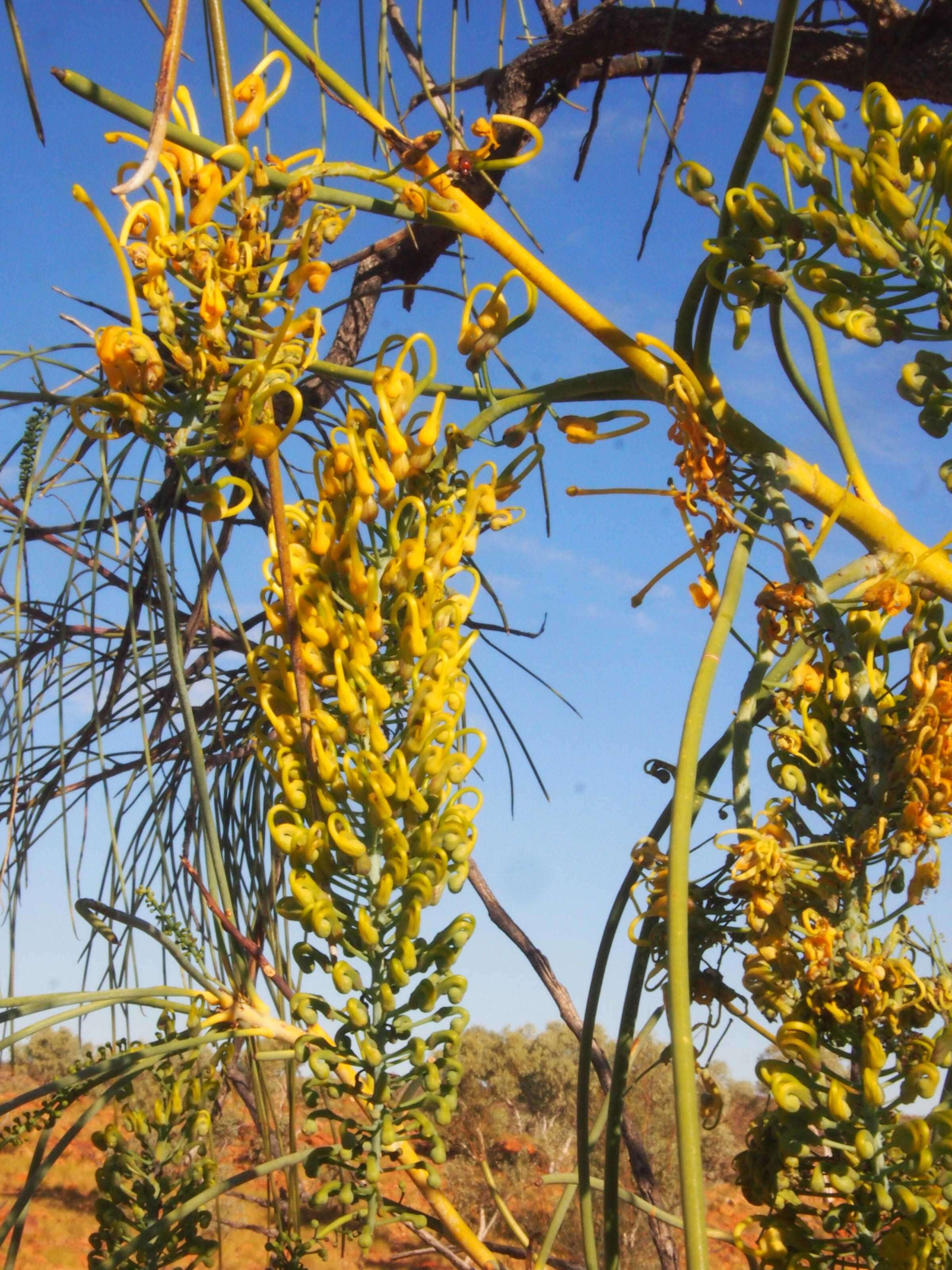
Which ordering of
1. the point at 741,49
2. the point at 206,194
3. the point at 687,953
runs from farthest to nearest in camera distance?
the point at 741,49
the point at 206,194
the point at 687,953

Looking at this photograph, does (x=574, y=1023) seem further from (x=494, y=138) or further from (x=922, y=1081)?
(x=494, y=138)

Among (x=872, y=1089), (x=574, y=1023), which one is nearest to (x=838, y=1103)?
(x=872, y=1089)

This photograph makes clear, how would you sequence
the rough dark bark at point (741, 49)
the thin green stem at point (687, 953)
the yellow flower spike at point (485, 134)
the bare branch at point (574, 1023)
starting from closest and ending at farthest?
the thin green stem at point (687, 953)
the yellow flower spike at point (485, 134)
the rough dark bark at point (741, 49)
the bare branch at point (574, 1023)

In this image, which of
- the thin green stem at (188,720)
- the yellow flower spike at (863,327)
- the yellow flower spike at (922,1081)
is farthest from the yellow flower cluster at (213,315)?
the yellow flower spike at (922,1081)

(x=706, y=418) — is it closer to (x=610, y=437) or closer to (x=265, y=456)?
(x=610, y=437)

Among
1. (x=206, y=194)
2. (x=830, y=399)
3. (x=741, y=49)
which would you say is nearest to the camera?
(x=206, y=194)

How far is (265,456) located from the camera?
17.9 inches

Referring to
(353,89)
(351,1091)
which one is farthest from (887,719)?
(353,89)

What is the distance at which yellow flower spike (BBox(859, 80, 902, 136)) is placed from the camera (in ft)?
1.51

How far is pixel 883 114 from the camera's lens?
0.47 metres

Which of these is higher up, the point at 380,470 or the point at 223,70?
the point at 223,70

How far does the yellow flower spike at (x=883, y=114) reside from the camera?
18.1 inches

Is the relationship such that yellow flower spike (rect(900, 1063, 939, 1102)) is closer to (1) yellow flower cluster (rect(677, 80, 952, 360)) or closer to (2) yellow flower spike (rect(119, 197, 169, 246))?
(1) yellow flower cluster (rect(677, 80, 952, 360))

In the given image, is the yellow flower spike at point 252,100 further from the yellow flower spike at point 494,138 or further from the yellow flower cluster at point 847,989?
the yellow flower cluster at point 847,989
